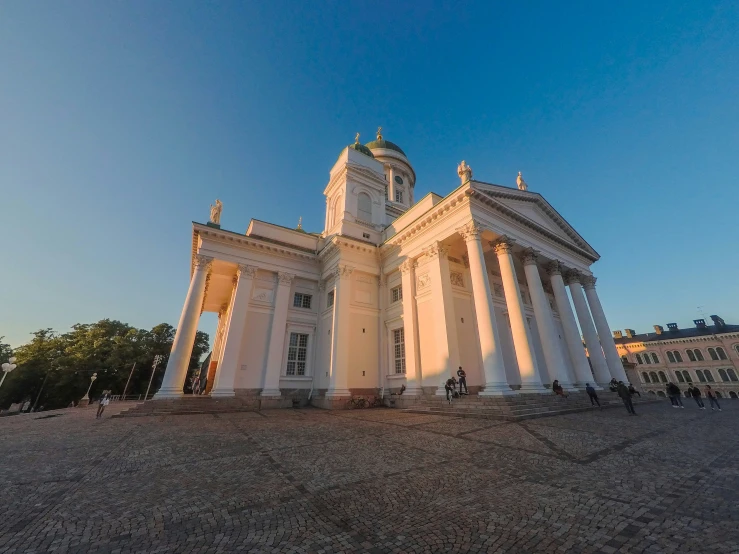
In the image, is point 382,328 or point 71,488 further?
point 382,328

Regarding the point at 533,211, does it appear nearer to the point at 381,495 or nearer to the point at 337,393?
the point at 337,393

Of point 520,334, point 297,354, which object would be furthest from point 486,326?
point 297,354

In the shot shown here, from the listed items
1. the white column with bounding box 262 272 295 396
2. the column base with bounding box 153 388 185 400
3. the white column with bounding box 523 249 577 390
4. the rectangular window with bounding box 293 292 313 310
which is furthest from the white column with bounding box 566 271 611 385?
the column base with bounding box 153 388 185 400

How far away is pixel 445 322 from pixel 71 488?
13696 millimetres

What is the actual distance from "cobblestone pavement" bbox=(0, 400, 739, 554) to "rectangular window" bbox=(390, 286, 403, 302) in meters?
12.5

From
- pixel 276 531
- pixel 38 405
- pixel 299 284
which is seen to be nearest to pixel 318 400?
pixel 299 284

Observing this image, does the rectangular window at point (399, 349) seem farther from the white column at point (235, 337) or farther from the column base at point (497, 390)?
the white column at point (235, 337)

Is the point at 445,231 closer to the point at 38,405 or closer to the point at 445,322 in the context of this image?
the point at 445,322

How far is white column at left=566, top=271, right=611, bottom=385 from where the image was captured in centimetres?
1847

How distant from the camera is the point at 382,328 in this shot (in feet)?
65.0

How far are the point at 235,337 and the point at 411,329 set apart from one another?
10.6 m

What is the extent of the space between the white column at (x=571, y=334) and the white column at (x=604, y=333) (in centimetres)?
286

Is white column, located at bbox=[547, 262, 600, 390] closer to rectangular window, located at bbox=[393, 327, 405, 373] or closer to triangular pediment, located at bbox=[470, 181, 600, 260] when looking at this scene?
triangular pediment, located at bbox=[470, 181, 600, 260]

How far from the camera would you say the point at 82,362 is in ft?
112
